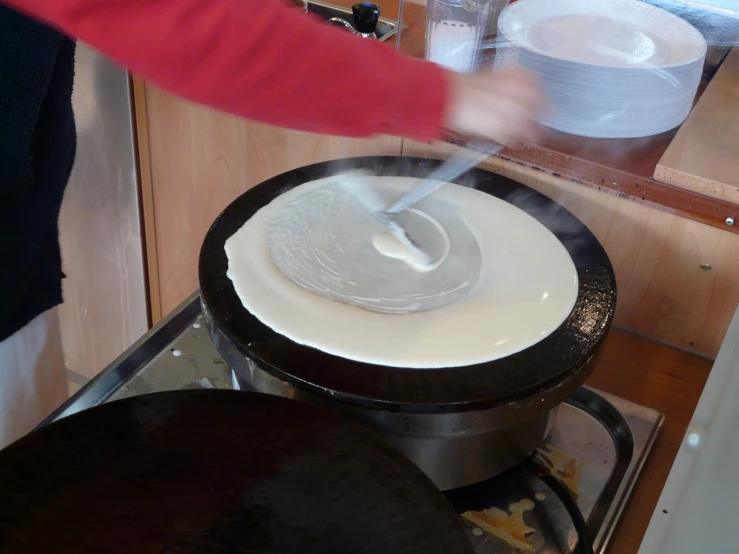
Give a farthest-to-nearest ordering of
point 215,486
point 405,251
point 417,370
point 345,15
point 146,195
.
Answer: point 146,195 < point 345,15 < point 405,251 < point 417,370 < point 215,486

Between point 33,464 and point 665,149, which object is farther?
point 665,149

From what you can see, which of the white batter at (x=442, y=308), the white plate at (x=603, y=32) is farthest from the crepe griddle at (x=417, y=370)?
the white plate at (x=603, y=32)

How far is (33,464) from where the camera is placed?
580 mm

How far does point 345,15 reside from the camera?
1.23 m

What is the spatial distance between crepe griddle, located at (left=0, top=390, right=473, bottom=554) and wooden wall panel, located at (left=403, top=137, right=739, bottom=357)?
0.51 m

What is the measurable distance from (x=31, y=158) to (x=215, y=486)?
0.62 meters

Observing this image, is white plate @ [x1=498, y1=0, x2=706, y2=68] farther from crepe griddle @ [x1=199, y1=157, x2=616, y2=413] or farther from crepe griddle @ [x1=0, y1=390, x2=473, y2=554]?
crepe griddle @ [x1=0, y1=390, x2=473, y2=554]

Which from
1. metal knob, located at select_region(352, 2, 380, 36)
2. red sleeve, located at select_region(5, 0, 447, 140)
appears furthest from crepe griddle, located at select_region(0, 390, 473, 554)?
metal knob, located at select_region(352, 2, 380, 36)

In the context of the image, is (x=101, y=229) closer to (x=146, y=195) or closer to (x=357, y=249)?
(x=146, y=195)

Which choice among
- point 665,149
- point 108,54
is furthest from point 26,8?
point 665,149

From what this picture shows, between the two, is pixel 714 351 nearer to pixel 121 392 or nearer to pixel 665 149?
pixel 665 149

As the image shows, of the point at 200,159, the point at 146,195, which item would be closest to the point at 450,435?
the point at 200,159

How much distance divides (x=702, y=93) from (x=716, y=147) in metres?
0.13

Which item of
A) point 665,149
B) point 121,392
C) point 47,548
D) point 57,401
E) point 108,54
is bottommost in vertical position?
point 57,401
